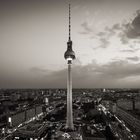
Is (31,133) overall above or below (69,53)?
below

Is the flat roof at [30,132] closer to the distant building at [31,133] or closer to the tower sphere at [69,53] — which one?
the distant building at [31,133]

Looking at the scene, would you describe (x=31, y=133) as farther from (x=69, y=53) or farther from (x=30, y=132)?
(x=69, y=53)

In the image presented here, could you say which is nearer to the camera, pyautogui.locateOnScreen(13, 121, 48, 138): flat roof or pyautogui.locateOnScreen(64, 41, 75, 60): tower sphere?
pyautogui.locateOnScreen(13, 121, 48, 138): flat roof

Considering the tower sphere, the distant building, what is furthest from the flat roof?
the tower sphere

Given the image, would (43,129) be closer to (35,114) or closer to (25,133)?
(25,133)

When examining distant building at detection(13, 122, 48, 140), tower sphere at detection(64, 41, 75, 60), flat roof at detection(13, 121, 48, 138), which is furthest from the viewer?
tower sphere at detection(64, 41, 75, 60)

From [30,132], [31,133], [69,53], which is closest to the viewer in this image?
[31,133]

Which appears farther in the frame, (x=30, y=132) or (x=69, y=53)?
(x=69, y=53)

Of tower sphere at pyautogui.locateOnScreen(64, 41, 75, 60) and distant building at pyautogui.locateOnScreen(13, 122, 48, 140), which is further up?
tower sphere at pyautogui.locateOnScreen(64, 41, 75, 60)

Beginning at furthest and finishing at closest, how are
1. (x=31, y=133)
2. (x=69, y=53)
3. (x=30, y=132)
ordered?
(x=69, y=53) < (x=30, y=132) < (x=31, y=133)

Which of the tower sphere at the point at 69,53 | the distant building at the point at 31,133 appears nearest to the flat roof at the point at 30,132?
the distant building at the point at 31,133

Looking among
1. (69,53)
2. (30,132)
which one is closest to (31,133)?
(30,132)

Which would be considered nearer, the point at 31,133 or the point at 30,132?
the point at 31,133

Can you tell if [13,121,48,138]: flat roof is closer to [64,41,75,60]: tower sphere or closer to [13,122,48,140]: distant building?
[13,122,48,140]: distant building
